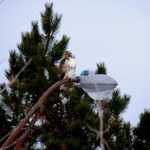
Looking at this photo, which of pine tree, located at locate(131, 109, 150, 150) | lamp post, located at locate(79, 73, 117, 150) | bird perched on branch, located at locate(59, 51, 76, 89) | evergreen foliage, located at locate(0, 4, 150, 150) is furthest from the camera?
pine tree, located at locate(131, 109, 150, 150)

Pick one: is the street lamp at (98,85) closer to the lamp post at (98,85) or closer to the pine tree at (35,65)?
the lamp post at (98,85)

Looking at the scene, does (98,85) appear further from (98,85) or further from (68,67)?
(68,67)

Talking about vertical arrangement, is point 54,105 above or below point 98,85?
above

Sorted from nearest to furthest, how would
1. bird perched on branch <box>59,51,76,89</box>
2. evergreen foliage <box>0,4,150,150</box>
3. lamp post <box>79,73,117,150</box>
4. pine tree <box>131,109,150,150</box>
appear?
lamp post <box>79,73,117,150</box> → bird perched on branch <box>59,51,76,89</box> → evergreen foliage <box>0,4,150,150</box> → pine tree <box>131,109,150,150</box>

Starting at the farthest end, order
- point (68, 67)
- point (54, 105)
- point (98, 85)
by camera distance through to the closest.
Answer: point (54, 105) < point (68, 67) < point (98, 85)

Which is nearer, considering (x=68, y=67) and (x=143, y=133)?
(x=68, y=67)

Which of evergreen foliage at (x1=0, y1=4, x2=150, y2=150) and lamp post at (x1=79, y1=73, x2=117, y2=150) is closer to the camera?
lamp post at (x1=79, y1=73, x2=117, y2=150)

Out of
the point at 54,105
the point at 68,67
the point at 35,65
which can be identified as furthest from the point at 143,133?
the point at 68,67

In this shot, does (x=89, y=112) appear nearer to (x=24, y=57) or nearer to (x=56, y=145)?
(x=56, y=145)

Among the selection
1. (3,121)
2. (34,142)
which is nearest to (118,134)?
(34,142)

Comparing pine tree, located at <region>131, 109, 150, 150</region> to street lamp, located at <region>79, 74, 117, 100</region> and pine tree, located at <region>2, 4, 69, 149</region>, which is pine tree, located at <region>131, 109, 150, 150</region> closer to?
pine tree, located at <region>2, 4, 69, 149</region>

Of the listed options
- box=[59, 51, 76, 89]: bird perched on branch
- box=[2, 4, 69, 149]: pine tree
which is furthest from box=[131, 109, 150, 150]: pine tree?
box=[59, 51, 76, 89]: bird perched on branch

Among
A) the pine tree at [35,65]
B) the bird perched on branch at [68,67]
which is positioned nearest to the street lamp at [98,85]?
the bird perched on branch at [68,67]

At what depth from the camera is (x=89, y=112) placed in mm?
6594
